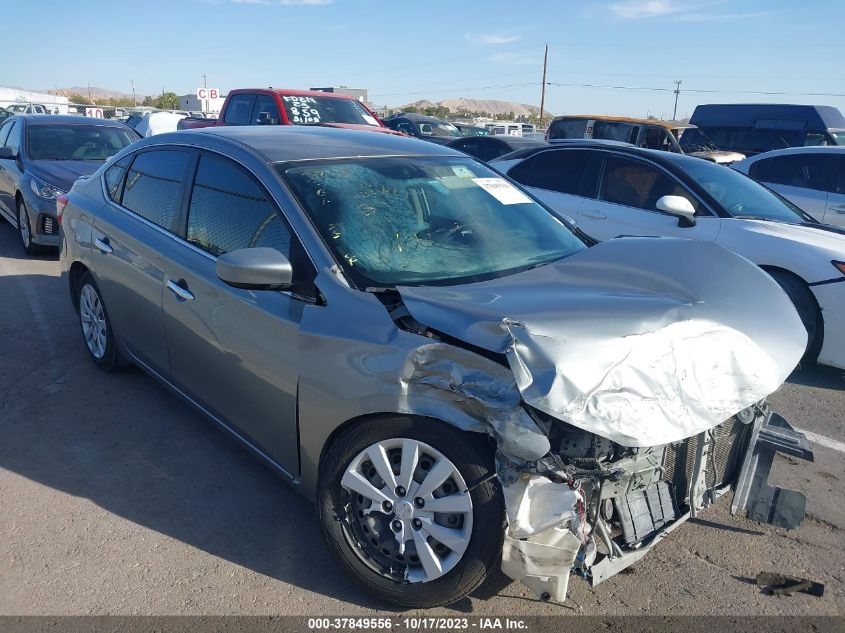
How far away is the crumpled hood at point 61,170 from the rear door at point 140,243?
4.12 meters

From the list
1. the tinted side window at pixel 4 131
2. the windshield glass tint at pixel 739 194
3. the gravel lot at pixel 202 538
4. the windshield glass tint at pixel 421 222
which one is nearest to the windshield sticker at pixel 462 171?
the windshield glass tint at pixel 421 222

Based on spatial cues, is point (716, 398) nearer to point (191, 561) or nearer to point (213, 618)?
point (213, 618)

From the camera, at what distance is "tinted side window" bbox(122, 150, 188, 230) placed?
4164 millimetres

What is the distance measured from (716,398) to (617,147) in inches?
189

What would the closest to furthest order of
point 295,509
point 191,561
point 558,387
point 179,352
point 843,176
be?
point 558,387, point 191,561, point 295,509, point 179,352, point 843,176

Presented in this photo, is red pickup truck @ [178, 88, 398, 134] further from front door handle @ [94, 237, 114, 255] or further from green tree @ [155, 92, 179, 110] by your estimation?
green tree @ [155, 92, 179, 110]

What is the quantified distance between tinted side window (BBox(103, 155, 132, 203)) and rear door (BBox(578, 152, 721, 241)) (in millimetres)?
4008

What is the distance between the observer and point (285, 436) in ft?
10.5

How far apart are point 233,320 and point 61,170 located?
6.68m

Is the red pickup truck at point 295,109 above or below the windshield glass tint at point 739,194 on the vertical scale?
above

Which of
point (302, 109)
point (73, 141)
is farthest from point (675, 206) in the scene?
point (73, 141)

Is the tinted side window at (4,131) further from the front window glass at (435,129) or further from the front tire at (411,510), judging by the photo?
the front window glass at (435,129)

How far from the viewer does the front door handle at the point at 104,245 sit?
464 centimetres

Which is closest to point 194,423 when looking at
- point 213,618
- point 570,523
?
point 213,618
